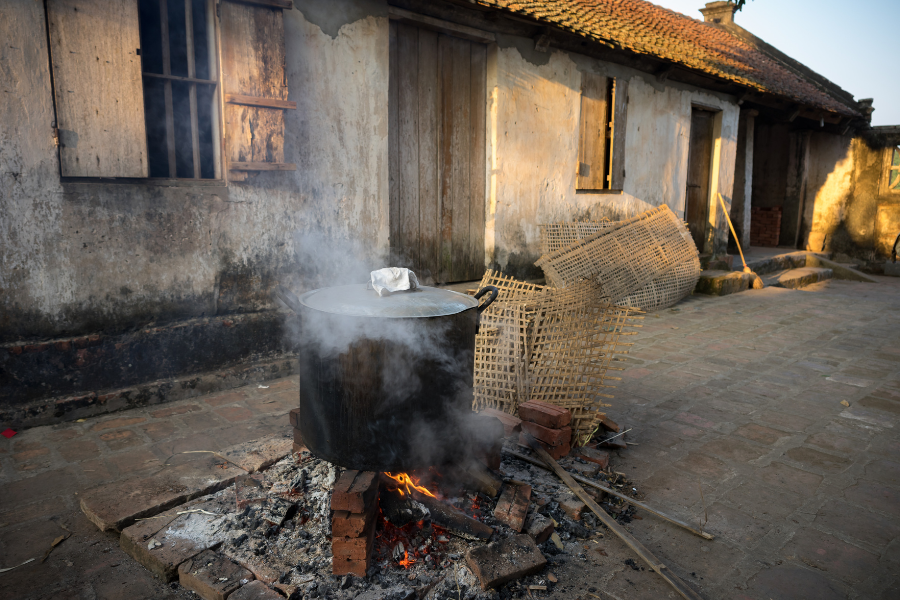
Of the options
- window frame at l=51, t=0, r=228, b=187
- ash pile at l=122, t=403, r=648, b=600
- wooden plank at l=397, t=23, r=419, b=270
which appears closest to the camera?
ash pile at l=122, t=403, r=648, b=600

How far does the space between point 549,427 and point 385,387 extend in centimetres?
126

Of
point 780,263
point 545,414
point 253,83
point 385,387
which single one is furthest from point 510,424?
point 780,263

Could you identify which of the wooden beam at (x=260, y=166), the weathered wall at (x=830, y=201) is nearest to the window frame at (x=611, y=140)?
the wooden beam at (x=260, y=166)

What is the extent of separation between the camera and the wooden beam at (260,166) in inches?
175

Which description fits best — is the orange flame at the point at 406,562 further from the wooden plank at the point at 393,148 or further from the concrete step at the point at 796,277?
the concrete step at the point at 796,277

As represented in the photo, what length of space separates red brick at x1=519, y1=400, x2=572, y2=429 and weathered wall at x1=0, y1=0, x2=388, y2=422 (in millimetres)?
2579

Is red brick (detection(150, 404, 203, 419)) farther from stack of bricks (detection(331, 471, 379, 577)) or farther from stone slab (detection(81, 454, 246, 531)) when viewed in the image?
stack of bricks (detection(331, 471, 379, 577))

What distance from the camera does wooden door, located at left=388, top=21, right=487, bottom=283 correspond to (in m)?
6.10

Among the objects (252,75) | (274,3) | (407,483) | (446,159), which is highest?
(274,3)

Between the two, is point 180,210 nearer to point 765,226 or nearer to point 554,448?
point 554,448

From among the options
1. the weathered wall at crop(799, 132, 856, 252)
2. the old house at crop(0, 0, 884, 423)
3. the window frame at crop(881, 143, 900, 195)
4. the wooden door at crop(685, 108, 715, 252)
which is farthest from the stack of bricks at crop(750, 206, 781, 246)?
the old house at crop(0, 0, 884, 423)

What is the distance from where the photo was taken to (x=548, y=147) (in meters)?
7.55

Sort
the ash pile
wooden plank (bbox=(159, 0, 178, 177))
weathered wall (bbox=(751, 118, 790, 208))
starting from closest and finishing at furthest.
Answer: the ash pile
wooden plank (bbox=(159, 0, 178, 177))
weathered wall (bbox=(751, 118, 790, 208))

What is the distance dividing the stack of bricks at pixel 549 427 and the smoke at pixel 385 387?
78cm
